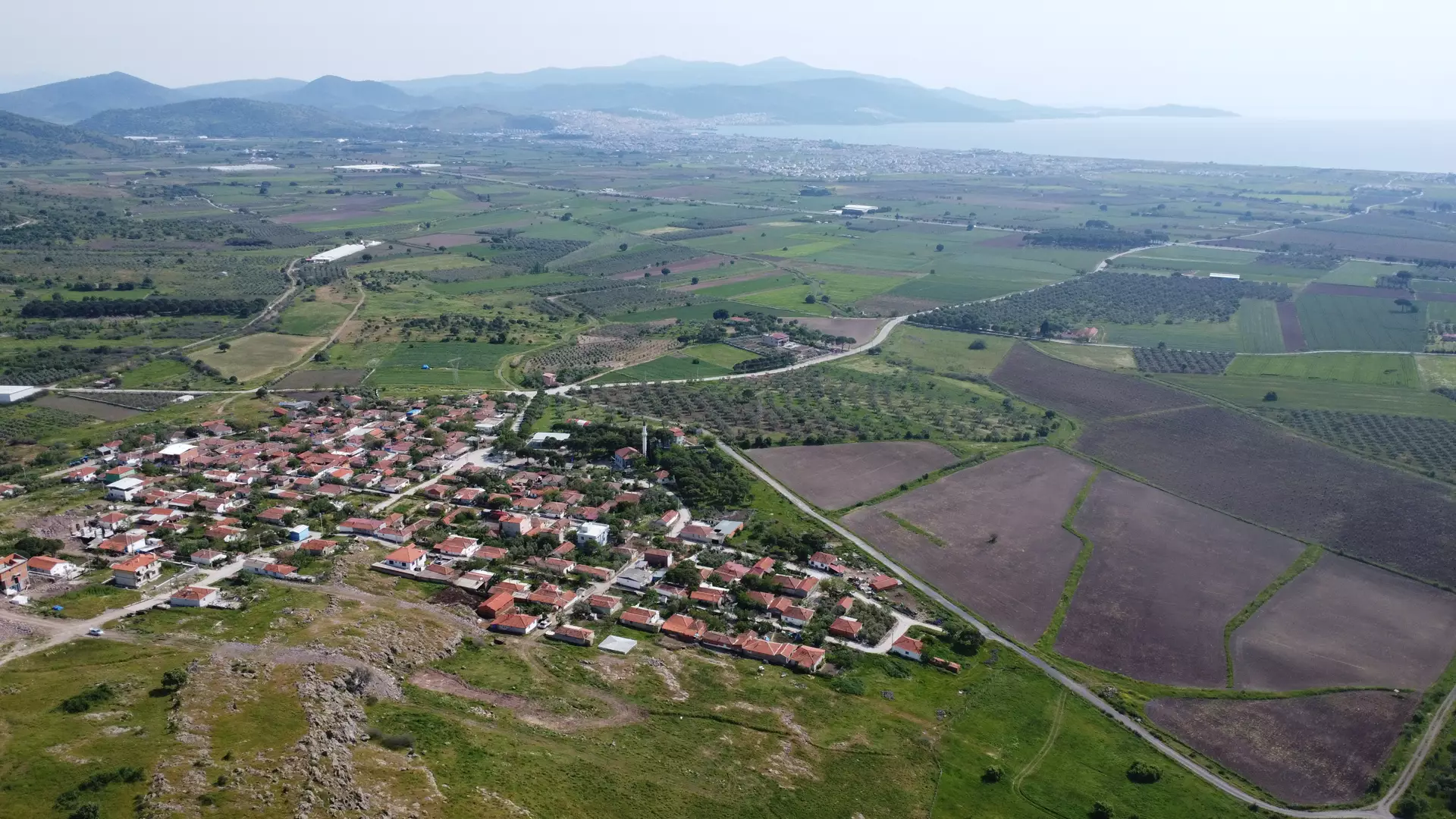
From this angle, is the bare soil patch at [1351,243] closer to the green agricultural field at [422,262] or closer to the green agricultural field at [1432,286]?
the green agricultural field at [1432,286]

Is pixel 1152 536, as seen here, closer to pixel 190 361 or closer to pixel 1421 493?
pixel 1421 493

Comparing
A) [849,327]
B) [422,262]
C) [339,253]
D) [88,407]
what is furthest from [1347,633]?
[339,253]

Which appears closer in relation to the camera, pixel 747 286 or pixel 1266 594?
pixel 1266 594

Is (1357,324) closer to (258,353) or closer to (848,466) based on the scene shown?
(848,466)

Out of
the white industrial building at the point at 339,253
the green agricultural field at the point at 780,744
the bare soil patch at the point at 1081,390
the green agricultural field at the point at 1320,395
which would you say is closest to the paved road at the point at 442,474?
the green agricultural field at the point at 780,744

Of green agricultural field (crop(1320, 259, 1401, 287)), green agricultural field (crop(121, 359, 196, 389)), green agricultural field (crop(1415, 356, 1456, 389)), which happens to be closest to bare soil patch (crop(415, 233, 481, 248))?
green agricultural field (crop(121, 359, 196, 389))

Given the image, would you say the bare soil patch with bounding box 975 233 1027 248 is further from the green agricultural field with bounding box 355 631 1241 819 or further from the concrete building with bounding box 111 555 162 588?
the concrete building with bounding box 111 555 162 588
